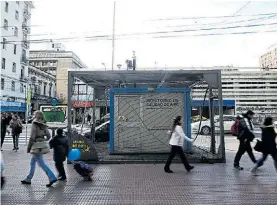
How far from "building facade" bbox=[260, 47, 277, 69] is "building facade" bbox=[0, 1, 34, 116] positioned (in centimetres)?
3400

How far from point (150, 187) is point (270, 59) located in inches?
957

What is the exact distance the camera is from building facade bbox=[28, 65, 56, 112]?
238 feet

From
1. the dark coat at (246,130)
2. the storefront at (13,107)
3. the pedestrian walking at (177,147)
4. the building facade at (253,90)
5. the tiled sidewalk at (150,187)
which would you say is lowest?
the tiled sidewalk at (150,187)

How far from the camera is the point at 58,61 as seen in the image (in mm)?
103688

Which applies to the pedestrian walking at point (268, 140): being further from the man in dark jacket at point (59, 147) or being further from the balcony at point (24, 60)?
the balcony at point (24, 60)

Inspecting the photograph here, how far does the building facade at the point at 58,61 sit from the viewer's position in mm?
101688

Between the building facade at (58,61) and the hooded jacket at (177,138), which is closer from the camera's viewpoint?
the hooded jacket at (177,138)

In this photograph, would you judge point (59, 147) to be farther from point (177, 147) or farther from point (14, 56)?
point (14, 56)

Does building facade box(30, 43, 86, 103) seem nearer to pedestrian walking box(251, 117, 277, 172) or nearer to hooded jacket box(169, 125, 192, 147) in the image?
hooded jacket box(169, 125, 192, 147)

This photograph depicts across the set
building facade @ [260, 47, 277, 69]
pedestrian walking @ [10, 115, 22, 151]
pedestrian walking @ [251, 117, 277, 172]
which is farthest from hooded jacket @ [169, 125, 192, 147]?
building facade @ [260, 47, 277, 69]

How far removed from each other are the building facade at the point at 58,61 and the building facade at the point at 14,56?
121 ft

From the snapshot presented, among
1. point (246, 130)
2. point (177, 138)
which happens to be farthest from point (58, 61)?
point (246, 130)

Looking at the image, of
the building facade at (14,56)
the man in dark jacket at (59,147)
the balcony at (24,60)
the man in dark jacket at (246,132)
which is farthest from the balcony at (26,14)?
the man in dark jacket at (246,132)

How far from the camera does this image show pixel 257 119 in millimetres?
36750
